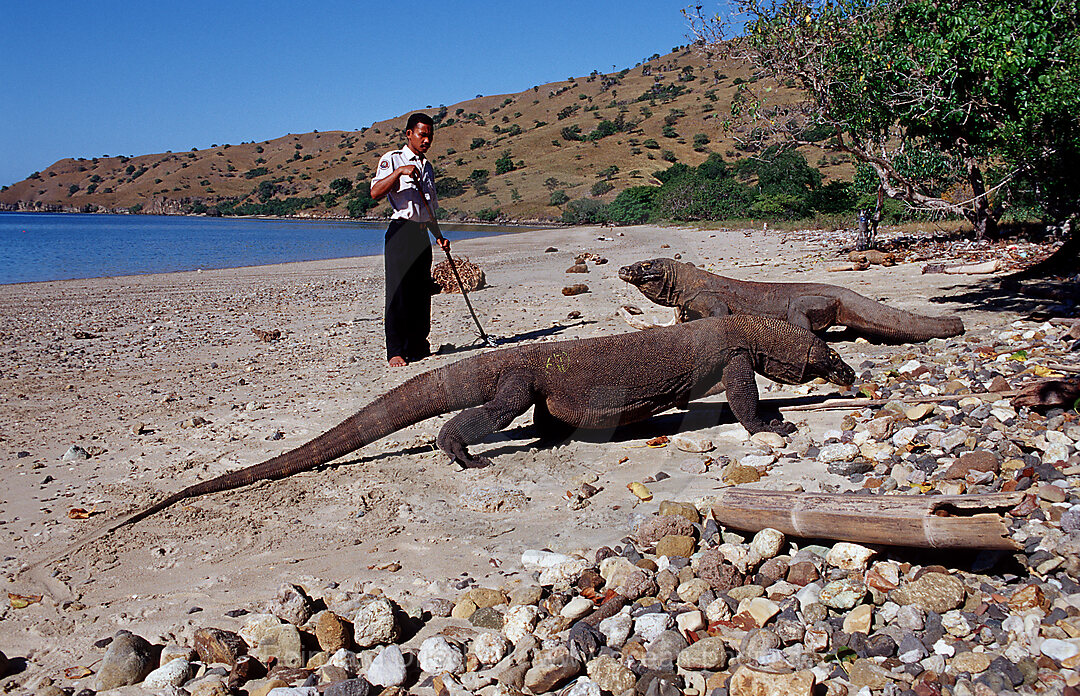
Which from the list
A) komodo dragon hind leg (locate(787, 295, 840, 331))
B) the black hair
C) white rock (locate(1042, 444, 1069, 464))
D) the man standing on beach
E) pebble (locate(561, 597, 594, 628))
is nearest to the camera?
pebble (locate(561, 597, 594, 628))

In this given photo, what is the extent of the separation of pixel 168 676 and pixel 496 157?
8236 cm

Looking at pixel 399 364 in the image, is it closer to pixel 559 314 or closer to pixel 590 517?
pixel 559 314

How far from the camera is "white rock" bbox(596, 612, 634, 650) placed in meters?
3.05

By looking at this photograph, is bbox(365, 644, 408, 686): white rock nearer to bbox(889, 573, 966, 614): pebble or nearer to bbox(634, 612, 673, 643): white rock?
bbox(634, 612, 673, 643): white rock

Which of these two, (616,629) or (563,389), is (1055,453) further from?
(563,389)

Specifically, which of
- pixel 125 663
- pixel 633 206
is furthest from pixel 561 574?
pixel 633 206

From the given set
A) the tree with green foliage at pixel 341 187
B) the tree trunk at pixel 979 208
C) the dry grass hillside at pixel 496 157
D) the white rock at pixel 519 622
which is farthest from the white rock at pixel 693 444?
the tree with green foliage at pixel 341 187

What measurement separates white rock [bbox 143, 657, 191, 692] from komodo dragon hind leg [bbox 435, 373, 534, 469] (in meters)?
2.46

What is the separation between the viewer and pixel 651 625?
3.09 metres

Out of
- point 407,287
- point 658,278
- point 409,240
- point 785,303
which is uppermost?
point 409,240

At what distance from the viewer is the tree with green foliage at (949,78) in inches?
271

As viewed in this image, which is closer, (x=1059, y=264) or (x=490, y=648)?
(x=490, y=648)

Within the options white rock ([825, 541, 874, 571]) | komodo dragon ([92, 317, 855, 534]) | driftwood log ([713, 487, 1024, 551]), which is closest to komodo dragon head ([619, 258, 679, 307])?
komodo dragon ([92, 317, 855, 534])

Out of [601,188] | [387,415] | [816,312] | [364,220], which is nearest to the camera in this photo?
[387,415]
